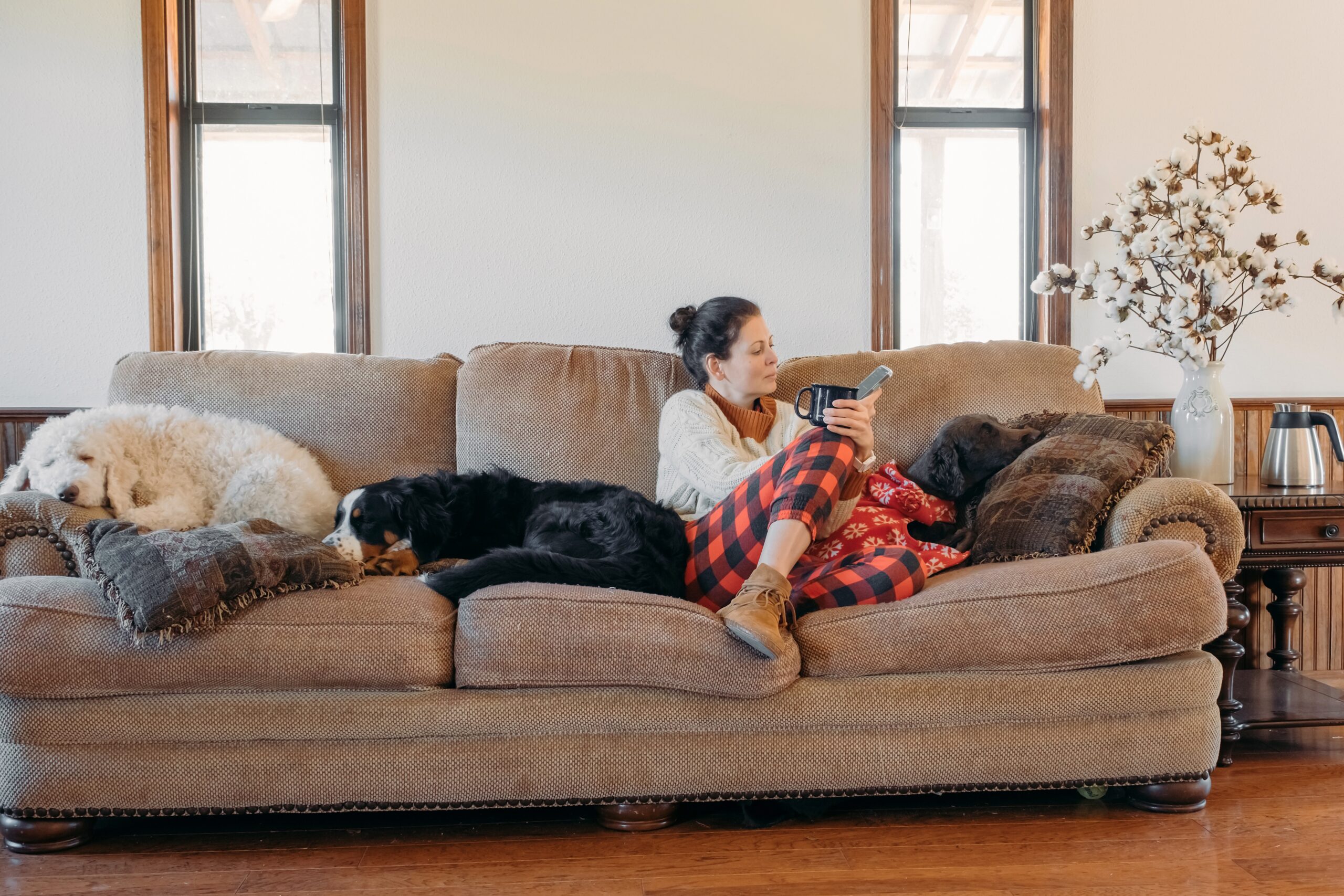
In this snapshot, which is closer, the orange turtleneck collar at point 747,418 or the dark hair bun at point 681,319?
the orange turtleneck collar at point 747,418

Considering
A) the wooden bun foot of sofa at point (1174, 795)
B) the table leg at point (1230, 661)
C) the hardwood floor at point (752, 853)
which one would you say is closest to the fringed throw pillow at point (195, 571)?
the hardwood floor at point (752, 853)

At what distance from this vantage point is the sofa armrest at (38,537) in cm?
183

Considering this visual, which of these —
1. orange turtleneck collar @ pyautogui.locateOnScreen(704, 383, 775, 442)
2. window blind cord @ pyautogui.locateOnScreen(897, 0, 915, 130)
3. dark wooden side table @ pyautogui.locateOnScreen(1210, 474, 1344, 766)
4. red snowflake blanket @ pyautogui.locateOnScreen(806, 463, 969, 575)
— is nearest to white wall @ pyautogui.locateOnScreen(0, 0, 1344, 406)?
window blind cord @ pyautogui.locateOnScreen(897, 0, 915, 130)

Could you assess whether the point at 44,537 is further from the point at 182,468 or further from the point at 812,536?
the point at 812,536

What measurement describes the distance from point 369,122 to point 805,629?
207 cm

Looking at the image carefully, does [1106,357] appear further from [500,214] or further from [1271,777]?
[500,214]

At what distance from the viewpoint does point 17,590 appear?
5.41 ft

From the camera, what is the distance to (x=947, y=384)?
98.1 inches

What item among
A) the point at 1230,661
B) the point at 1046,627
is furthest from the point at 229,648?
the point at 1230,661

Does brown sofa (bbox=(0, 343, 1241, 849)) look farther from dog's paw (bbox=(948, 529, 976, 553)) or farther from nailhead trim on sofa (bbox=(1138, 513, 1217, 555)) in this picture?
dog's paw (bbox=(948, 529, 976, 553))

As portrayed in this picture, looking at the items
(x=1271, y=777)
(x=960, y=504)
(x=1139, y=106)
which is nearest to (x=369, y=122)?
(x=960, y=504)

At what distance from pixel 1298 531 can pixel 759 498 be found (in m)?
1.43

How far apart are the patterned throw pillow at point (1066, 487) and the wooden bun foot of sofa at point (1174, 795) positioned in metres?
0.46

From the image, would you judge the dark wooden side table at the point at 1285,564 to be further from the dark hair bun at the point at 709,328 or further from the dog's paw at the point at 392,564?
the dog's paw at the point at 392,564
